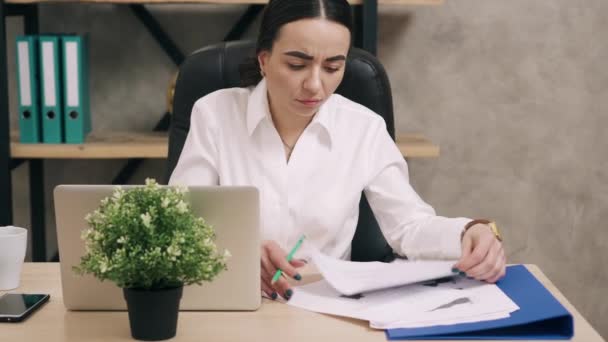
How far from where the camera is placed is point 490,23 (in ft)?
8.74

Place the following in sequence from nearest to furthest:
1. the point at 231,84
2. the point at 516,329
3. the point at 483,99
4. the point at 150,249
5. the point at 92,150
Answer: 1. the point at 150,249
2. the point at 516,329
3. the point at 231,84
4. the point at 92,150
5. the point at 483,99

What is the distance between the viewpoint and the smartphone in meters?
1.12

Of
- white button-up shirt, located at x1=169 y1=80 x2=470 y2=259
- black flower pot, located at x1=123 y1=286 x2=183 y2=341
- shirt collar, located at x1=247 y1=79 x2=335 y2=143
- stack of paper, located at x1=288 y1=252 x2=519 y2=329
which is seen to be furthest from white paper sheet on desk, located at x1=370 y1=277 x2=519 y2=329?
shirt collar, located at x1=247 y1=79 x2=335 y2=143

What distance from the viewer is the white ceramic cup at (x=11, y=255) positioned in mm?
1239

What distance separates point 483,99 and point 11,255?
1.84 metres

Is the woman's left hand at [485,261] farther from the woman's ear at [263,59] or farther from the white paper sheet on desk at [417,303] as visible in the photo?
the woman's ear at [263,59]

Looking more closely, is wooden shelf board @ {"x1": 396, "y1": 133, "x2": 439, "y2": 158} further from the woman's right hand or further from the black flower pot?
the black flower pot

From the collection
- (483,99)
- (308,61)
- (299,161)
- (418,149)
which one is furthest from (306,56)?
(483,99)

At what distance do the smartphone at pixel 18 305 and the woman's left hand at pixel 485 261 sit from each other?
63cm

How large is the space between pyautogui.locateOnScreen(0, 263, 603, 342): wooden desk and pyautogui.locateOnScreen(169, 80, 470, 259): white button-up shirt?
472mm

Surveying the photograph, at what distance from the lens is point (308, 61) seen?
1447mm

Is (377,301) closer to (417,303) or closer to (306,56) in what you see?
(417,303)

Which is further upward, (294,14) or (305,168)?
(294,14)

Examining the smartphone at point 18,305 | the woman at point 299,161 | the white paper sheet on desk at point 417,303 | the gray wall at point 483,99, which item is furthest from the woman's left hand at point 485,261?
the gray wall at point 483,99
